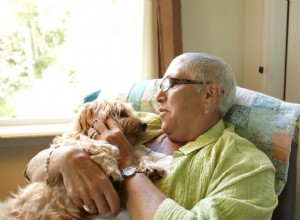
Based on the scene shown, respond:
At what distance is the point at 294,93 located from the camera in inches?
76.7

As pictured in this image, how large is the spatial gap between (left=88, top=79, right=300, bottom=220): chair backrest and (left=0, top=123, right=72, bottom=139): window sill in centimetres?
117

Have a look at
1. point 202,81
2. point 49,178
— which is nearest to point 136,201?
point 49,178

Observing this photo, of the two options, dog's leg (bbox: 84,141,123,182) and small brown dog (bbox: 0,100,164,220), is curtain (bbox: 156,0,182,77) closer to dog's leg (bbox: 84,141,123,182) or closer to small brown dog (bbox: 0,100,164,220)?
small brown dog (bbox: 0,100,164,220)

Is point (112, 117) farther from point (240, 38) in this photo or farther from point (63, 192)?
point (240, 38)

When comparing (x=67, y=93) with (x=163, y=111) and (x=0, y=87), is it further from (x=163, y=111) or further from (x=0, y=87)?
(x=163, y=111)

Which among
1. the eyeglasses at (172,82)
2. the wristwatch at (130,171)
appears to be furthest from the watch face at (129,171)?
the eyeglasses at (172,82)

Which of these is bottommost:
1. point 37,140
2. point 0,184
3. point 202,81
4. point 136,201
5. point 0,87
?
point 0,184

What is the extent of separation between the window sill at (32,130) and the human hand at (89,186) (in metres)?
1.00

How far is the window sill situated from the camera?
2.05 m

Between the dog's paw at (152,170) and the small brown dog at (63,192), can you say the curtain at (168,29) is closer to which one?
the small brown dog at (63,192)

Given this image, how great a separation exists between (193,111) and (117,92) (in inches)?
23.8

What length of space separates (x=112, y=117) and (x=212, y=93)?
1.36ft

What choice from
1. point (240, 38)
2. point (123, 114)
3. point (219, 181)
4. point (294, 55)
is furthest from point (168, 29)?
point (219, 181)

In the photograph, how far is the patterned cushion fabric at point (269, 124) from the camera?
3.83 ft
